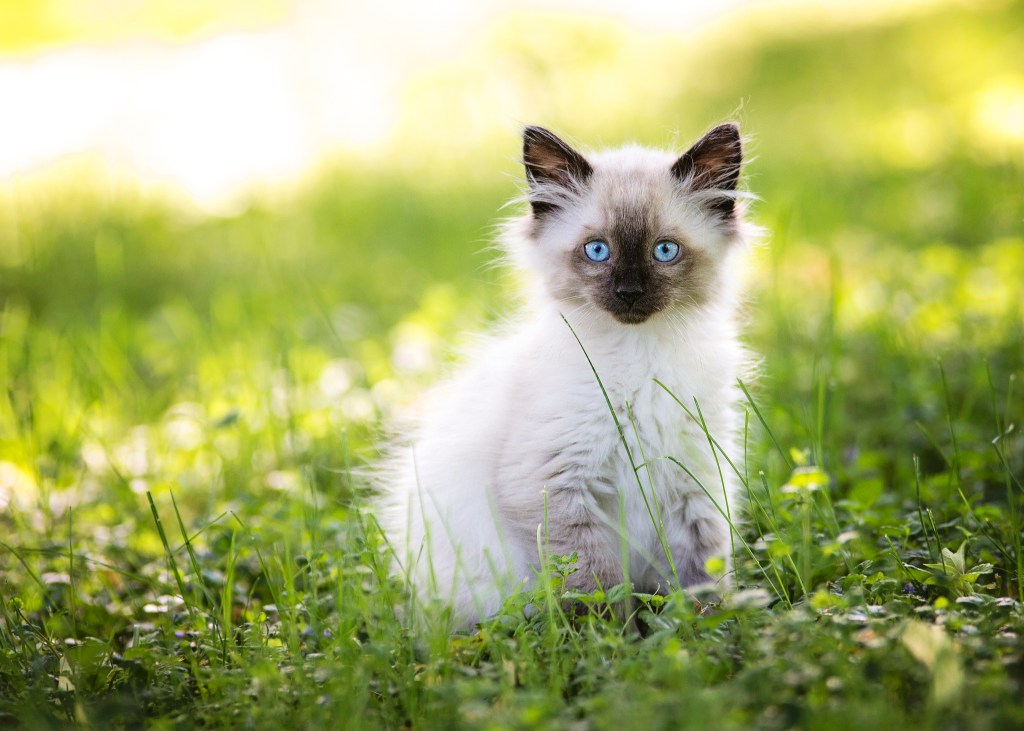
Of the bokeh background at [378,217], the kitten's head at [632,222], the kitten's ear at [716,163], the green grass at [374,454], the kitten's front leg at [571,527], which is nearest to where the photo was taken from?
the green grass at [374,454]

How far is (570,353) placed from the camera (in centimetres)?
274

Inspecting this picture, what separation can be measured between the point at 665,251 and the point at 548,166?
491 millimetres

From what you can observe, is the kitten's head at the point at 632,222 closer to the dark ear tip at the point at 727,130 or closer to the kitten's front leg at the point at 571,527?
the dark ear tip at the point at 727,130

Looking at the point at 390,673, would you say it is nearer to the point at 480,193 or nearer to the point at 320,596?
the point at 320,596

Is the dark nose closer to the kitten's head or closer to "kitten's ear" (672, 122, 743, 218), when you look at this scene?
the kitten's head

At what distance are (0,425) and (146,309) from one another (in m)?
2.06

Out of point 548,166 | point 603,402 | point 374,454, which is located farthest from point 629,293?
point 374,454

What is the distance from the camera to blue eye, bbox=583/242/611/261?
2.74m

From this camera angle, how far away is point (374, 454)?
3.88 meters

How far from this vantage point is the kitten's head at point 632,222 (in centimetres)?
267

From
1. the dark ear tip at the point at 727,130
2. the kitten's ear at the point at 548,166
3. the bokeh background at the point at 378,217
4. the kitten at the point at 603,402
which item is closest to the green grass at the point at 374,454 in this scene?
the bokeh background at the point at 378,217

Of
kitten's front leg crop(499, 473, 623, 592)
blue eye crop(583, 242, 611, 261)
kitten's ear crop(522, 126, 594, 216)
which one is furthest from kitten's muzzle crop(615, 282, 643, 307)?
kitten's front leg crop(499, 473, 623, 592)

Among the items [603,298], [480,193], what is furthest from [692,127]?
[603,298]

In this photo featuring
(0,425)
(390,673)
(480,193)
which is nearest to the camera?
(390,673)
